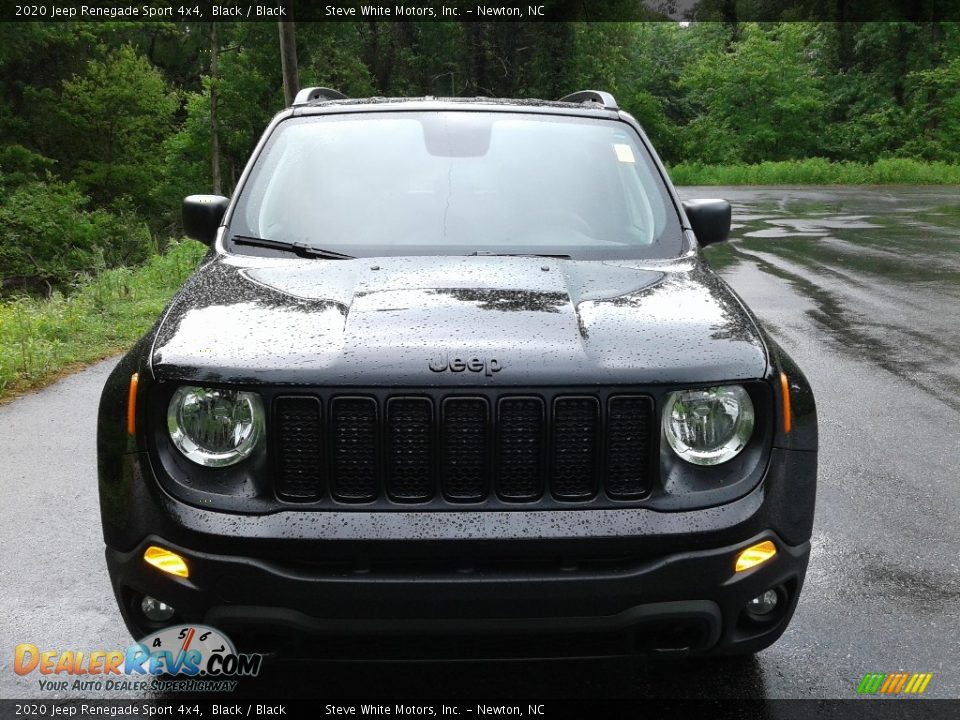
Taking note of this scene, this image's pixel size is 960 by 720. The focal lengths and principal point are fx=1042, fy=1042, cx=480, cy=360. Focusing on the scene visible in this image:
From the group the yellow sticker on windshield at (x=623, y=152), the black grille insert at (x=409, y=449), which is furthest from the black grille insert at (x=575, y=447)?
the yellow sticker on windshield at (x=623, y=152)

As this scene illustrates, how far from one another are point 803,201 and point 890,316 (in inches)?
831

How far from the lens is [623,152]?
4363 mm

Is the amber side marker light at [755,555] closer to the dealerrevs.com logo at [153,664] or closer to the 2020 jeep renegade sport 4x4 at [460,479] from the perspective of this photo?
the 2020 jeep renegade sport 4x4 at [460,479]

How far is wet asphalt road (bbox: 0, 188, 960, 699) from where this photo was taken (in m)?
3.24

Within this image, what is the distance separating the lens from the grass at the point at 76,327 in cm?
784

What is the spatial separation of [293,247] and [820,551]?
2.50 metres

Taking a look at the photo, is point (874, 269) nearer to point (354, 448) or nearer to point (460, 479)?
point (460, 479)

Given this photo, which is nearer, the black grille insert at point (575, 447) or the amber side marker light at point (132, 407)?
the black grille insert at point (575, 447)

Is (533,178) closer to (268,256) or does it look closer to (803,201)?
(268,256)

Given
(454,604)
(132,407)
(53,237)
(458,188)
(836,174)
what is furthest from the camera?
(836,174)

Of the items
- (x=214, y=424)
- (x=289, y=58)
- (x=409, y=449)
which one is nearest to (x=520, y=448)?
(x=409, y=449)

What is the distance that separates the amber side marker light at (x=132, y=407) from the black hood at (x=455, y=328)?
0.28 ft

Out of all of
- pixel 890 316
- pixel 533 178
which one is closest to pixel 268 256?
pixel 533 178
